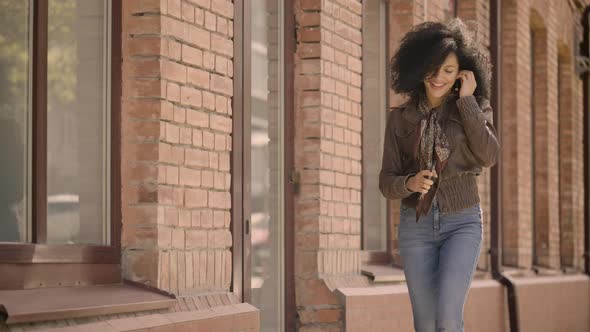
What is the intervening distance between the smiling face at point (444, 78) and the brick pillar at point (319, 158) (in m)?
1.73

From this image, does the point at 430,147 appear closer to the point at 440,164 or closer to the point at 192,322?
the point at 440,164

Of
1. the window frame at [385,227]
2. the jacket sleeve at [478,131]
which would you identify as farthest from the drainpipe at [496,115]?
the jacket sleeve at [478,131]

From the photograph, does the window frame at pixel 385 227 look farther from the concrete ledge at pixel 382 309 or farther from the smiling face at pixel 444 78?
the smiling face at pixel 444 78

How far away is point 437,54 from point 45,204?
72.4 inches

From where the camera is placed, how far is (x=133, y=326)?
501cm

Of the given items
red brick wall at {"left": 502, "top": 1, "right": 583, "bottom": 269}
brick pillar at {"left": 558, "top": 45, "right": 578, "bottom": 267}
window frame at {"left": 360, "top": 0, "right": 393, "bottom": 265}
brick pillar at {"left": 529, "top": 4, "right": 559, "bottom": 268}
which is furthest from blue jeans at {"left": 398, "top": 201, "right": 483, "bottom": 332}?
brick pillar at {"left": 558, "top": 45, "right": 578, "bottom": 267}

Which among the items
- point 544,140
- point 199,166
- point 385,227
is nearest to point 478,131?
point 199,166

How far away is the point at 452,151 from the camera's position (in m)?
5.54

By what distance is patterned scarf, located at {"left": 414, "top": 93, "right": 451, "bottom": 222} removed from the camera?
18.0ft

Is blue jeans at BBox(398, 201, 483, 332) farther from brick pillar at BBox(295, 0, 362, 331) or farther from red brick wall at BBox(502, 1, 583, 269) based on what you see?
red brick wall at BBox(502, 1, 583, 269)

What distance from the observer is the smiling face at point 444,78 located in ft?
18.3

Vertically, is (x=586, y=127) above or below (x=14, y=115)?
above

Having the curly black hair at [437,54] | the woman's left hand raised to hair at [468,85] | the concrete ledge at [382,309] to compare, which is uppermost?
the curly black hair at [437,54]

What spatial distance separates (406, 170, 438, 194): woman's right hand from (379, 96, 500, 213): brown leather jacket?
0.16ft
